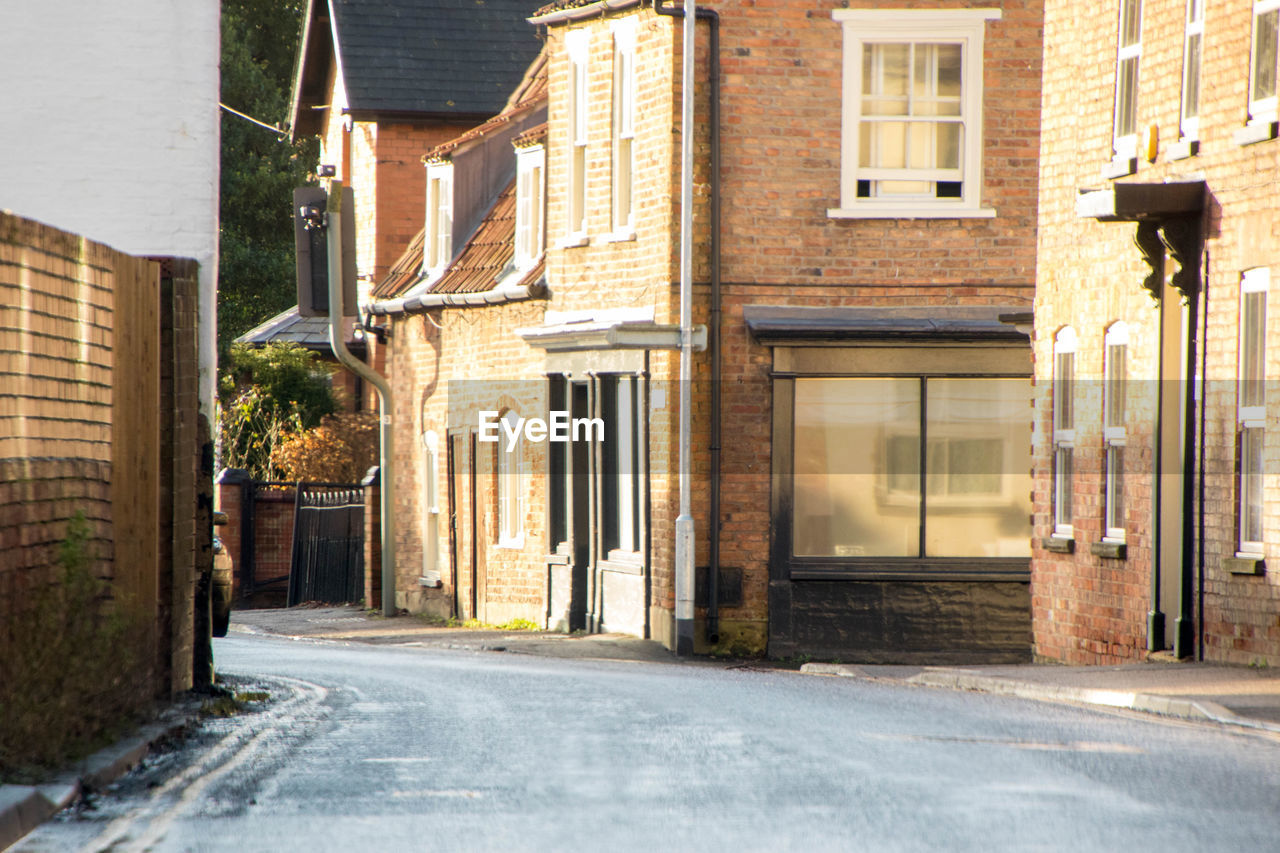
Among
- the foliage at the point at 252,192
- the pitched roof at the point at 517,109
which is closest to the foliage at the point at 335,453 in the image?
the pitched roof at the point at 517,109

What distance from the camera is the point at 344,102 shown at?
29.8 metres

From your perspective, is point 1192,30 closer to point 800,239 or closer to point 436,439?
point 800,239

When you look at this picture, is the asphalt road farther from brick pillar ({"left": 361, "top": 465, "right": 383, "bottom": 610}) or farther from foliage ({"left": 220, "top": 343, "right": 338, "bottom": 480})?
foliage ({"left": 220, "top": 343, "right": 338, "bottom": 480})

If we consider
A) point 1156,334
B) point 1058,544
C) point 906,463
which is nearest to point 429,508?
point 906,463

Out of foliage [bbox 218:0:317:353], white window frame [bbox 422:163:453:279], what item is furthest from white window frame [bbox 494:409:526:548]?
foliage [bbox 218:0:317:353]

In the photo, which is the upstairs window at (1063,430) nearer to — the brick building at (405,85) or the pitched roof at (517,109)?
the pitched roof at (517,109)

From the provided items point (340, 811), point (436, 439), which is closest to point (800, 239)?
point (436, 439)

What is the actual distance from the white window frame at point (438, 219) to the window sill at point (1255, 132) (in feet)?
44.9

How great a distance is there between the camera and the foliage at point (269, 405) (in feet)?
115

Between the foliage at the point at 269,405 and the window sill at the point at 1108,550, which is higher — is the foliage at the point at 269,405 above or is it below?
above

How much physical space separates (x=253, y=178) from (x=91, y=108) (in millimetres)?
32499

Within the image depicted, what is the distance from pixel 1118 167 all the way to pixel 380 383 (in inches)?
496

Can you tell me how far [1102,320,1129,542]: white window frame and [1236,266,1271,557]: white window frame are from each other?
165 centimetres

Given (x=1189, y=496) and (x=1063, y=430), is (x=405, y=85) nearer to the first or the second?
(x=1063, y=430)
